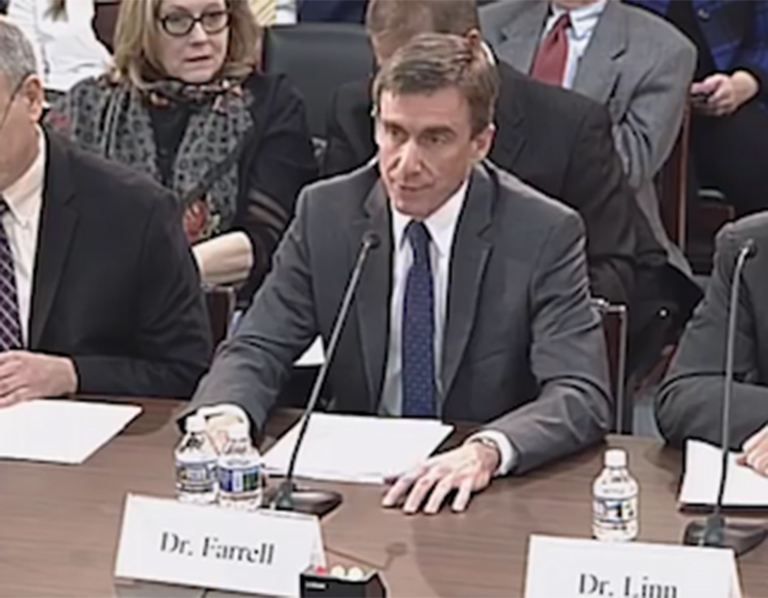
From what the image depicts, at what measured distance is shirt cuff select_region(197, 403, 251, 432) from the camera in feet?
6.89

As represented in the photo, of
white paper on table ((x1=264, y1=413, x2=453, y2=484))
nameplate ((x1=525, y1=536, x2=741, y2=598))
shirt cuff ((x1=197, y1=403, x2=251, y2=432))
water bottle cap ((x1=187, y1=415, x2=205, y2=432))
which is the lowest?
white paper on table ((x1=264, y1=413, x2=453, y2=484))

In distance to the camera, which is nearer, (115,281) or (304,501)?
(304,501)

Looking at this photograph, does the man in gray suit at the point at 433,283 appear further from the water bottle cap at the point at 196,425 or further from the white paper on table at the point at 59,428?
the water bottle cap at the point at 196,425

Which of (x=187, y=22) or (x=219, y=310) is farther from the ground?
(x=187, y=22)

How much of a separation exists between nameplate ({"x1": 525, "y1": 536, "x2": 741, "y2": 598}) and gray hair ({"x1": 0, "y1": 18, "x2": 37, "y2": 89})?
4.03 ft

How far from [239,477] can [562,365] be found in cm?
60

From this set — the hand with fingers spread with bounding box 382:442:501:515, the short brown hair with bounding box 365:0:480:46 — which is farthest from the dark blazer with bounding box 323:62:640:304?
the hand with fingers spread with bounding box 382:442:501:515

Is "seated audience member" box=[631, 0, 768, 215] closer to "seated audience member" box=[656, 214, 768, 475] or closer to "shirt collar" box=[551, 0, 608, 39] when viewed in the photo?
"shirt collar" box=[551, 0, 608, 39]

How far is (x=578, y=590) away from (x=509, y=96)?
5.91ft

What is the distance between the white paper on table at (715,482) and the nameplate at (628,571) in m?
0.34

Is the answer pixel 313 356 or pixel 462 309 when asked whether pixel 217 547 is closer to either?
pixel 462 309

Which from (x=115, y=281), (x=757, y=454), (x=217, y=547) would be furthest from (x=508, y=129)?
(x=217, y=547)

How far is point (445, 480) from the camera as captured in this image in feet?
6.28

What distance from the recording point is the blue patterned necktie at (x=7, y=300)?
250 centimetres
